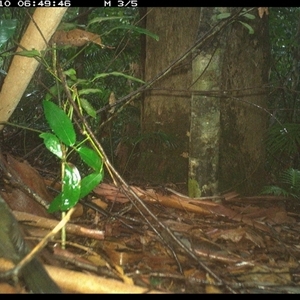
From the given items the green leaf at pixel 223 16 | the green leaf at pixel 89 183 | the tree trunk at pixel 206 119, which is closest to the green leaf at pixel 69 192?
the green leaf at pixel 89 183

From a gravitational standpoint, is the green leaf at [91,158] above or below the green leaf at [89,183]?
above

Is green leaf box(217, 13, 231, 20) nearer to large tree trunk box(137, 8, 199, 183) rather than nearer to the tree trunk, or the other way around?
the tree trunk

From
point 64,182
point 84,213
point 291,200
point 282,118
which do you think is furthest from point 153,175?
point 282,118

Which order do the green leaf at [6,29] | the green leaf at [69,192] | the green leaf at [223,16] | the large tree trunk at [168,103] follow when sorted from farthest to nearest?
the large tree trunk at [168,103], the green leaf at [223,16], the green leaf at [6,29], the green leaf at [69,192]

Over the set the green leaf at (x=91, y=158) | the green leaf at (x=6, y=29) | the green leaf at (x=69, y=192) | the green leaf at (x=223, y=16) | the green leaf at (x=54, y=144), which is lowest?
the green leaf at (x=69, y=192)

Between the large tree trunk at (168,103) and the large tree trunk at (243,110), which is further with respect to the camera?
the large tree trunk at (168,103)

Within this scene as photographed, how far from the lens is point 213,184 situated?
8.08 ft

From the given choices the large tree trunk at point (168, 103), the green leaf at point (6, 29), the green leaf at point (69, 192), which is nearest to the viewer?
the green leaf at point (69, 192)

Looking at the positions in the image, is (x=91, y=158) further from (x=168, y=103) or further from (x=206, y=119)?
(x=168, y=103)

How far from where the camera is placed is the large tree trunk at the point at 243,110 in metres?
3.17

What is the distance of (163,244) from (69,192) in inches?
15.6

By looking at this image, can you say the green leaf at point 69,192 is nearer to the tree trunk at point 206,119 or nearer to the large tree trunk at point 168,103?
the tree trunk at point 206,119

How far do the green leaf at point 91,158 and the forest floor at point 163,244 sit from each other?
0.48 ft

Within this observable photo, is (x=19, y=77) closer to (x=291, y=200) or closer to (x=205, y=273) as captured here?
(x=205, y=273)
